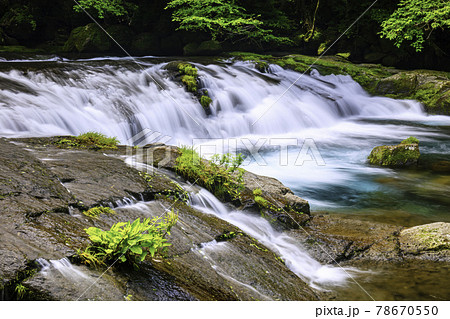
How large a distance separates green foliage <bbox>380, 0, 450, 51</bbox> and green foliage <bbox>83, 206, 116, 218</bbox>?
16.4m

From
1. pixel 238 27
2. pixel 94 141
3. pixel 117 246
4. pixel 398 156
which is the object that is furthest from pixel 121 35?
pixel 117 246

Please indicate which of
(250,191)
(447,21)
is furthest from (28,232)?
(447,21)

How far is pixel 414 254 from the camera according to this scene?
4852 millimetres

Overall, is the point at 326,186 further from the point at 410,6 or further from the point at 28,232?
the point at 410,6

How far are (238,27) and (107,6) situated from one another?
6.22 meters

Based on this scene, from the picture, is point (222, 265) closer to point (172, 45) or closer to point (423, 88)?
point (423, 88)

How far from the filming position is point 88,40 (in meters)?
17.2

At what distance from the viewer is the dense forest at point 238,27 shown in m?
17.3

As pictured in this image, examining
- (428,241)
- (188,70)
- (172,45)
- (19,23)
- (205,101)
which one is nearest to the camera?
(428,241)

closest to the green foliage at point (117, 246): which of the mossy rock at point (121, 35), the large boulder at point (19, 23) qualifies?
the mossy rock at point (121, 35)

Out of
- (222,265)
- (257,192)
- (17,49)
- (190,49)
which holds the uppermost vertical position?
(190,49)

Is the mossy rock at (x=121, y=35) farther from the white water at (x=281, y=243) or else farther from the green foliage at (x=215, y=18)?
the white water at (x=281, y=243)

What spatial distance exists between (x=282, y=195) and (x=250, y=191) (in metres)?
0.64

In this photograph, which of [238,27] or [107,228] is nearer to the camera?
[107,228]
